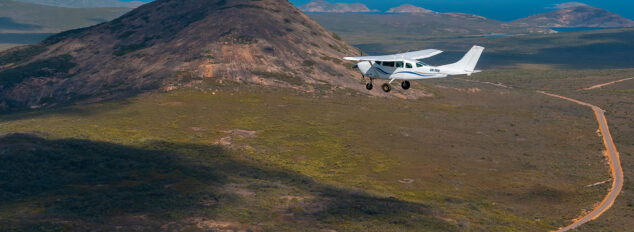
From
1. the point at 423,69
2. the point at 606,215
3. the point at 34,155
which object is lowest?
the point at 606,215

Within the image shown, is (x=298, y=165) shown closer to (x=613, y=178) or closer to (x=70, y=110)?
(x=613, y=178)

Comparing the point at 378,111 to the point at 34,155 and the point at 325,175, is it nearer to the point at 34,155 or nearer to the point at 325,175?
the point at 325,175

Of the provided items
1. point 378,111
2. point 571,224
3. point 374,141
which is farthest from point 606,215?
point 378,111

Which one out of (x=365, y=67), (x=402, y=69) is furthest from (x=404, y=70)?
(x=365, y=67)

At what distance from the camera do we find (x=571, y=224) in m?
88.2

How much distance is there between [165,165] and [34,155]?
26560mm

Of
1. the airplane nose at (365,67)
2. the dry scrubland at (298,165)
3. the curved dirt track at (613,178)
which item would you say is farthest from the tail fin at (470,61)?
the curved dirt track at (613,178)

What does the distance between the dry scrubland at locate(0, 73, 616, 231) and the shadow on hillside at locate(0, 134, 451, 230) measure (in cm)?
35

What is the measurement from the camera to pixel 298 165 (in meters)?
120

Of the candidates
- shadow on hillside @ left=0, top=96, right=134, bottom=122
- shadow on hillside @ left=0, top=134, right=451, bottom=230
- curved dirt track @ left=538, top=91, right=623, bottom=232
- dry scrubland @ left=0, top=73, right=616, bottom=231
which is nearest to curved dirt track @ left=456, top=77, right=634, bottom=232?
curved dirt track @ left=538, top=91, right=623, bottom=232

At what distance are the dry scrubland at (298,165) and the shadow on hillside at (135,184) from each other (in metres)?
0.35

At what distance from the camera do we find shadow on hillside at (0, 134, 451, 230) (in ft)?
269

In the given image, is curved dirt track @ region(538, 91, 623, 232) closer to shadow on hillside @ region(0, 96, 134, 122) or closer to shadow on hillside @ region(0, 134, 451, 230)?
shadow on hillside @ region(0, 134, 451, 230)

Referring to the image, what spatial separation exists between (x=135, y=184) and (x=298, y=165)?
35.9m
